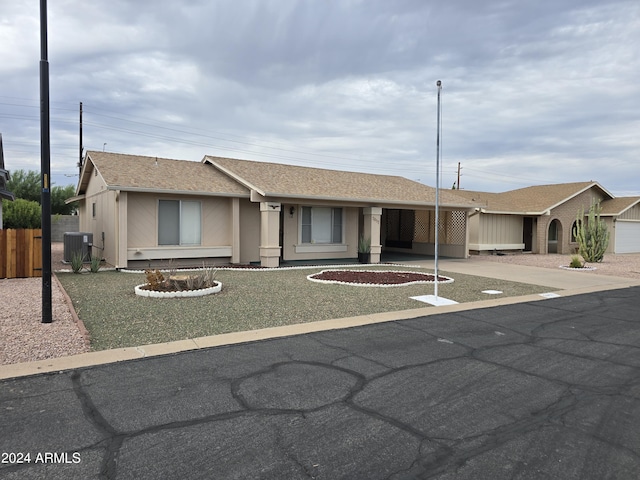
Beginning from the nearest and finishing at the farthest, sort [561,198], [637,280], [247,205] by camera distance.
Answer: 1. [637,280]
2. [247,205]
3. [561,198]

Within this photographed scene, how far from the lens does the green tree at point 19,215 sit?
2776 centimetres

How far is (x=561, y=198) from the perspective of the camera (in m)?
27.6

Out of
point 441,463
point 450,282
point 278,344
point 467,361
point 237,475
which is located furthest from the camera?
point 450,282

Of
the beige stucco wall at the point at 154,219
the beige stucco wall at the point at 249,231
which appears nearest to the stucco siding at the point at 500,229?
the beige stucco wall at the point at 249,231

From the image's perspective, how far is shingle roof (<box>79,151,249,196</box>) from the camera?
15195 mm

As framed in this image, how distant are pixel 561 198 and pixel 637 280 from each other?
12.9 meters

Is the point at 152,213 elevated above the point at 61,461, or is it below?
above

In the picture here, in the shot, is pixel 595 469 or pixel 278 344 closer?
pixel 595 469

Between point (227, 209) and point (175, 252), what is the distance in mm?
2479

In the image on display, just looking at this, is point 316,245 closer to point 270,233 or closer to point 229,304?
point 270,233

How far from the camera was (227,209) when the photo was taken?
56.6ft

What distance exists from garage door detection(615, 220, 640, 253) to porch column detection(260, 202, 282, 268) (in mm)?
24418

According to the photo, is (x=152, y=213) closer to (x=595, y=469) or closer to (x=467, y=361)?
(x=467, y=361)

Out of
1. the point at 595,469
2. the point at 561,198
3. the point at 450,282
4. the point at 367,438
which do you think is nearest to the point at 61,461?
the point at 367,438
